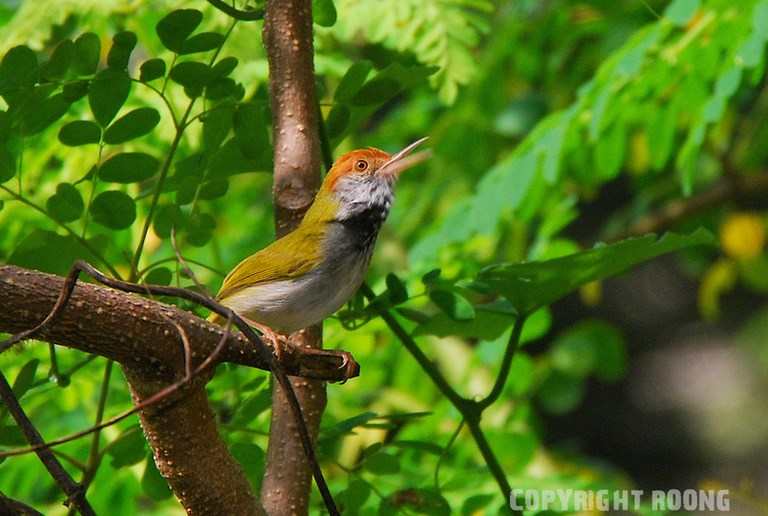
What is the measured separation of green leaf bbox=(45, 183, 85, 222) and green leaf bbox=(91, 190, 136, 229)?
0.11 feet

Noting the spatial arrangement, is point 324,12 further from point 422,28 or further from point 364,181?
point 422,28

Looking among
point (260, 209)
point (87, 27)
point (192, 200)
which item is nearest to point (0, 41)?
point (87, 27)

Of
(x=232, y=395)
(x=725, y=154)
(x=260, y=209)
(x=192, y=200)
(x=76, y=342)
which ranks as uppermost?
(x=725, y=154)

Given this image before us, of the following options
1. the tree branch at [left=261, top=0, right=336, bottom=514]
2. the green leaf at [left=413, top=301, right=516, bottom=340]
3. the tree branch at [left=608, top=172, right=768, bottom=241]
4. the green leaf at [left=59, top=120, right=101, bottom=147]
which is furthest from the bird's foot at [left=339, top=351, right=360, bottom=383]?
→ the tree branch at [left=608, top=172, right=768, bottom=241]

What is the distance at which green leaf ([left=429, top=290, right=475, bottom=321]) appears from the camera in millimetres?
2193

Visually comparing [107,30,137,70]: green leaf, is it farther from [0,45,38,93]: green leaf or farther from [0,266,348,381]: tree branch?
[0,266,348,381]: tree branch

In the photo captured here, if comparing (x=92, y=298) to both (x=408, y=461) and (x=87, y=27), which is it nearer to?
(x=408, y=461)

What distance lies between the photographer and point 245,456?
92.6 inches

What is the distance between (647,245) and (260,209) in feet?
9.42

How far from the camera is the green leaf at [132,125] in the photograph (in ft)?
7.22

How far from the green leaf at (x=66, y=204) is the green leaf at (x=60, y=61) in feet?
0.73

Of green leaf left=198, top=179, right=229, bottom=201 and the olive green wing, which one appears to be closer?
green leaf left=198, top=179, right=229, bottom=201

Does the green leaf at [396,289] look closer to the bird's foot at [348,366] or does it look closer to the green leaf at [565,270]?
the green leaf at [565,270]

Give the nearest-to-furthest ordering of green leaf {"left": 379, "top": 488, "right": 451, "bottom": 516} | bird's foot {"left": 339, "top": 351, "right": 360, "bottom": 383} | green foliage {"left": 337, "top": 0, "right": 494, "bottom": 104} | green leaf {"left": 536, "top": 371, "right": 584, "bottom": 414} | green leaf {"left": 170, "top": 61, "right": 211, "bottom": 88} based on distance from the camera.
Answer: bird's foot {"left": 339, "top": 351, "right": 360, "bottom": 383} → green leaf {"left": 170, "top": 61, "right": 211, "bottom": 88} → green leaf {"left": 379, "top": 488, "right": 451, "bottom": 516} → green foliage {"left": 337, "top": 0, "right": 494, "bottom": 104} → green leaf {"left": 536, "top": 371, "right": 584, "bottom": 414}
